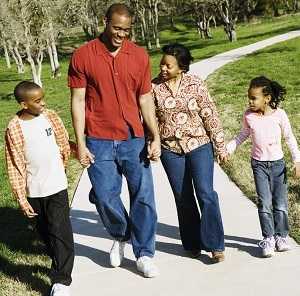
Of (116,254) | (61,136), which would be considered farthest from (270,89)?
(116,254)

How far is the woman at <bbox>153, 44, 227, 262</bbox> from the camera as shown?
4.50 metres

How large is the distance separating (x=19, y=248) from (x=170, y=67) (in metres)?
2.37

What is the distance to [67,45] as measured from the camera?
52.9 meters

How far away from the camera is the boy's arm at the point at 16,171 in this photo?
418 cm

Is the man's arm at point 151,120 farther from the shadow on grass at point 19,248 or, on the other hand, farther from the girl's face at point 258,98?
the shadow on grass at point 19,248

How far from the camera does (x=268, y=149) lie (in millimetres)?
4707

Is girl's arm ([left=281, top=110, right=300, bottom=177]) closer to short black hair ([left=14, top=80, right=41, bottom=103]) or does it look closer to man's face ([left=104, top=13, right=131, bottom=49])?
man's face ([left=104, top=13, right=131, bottom=49])

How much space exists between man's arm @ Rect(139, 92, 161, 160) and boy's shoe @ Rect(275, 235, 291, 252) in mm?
1281

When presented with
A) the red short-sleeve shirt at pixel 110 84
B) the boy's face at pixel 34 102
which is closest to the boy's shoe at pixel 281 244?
the red short-sleeve shirt at pixel 110 84

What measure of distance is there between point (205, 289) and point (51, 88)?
20.6 meters

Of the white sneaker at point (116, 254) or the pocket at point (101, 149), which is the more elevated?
the pocket at point (101, 149)

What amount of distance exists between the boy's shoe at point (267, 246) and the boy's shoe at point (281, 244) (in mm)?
72

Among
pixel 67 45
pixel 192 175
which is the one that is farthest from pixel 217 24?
pixel 192 175

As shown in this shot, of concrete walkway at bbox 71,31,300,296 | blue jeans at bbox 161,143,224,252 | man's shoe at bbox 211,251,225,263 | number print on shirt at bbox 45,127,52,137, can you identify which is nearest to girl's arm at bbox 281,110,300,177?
blue jeans at bbox 161,143,224,252
